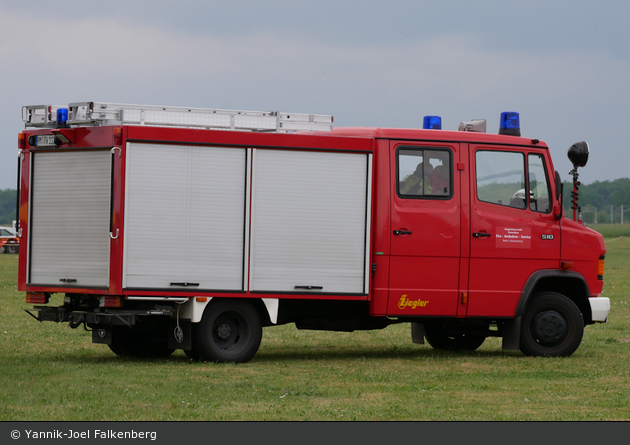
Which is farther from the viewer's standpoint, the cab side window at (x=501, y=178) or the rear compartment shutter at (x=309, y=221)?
the cab side window at (x=501, y=178)

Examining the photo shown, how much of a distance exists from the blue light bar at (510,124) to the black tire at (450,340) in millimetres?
3062

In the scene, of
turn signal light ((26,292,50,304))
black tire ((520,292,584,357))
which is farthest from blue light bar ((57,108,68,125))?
black tire ((520,292,584,357))

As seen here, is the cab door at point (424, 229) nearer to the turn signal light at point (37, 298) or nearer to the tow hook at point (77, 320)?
the tow hook at point (77, 320)

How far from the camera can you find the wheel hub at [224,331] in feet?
39.6

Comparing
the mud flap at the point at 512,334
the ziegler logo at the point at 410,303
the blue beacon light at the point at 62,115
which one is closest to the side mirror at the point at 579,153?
the mud flap at the point at 512,334

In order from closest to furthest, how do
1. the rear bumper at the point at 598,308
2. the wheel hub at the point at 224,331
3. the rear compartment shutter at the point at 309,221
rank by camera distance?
the rear compartment shutter at the point at 309,221, the wheel hub at the point at 224,331, the rear bumper at the point at 598,308

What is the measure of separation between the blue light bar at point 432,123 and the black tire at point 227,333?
3.43m

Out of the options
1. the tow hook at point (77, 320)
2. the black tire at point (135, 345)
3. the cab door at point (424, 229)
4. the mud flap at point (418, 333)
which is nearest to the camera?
the tow hook at point (77, 320)

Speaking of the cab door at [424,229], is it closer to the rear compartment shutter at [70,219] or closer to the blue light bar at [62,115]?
the rear compartment shutter at [70,219]

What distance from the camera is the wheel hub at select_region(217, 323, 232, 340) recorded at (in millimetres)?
12078

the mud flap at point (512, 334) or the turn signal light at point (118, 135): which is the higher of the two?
the turn signal light at point (118, 135)

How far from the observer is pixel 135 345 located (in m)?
12.9

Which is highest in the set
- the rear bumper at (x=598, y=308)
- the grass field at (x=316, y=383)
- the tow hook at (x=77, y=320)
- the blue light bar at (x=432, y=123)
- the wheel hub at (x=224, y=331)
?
the blue light bar at (x=432, y=123)

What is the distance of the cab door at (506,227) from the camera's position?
12.8 meters
